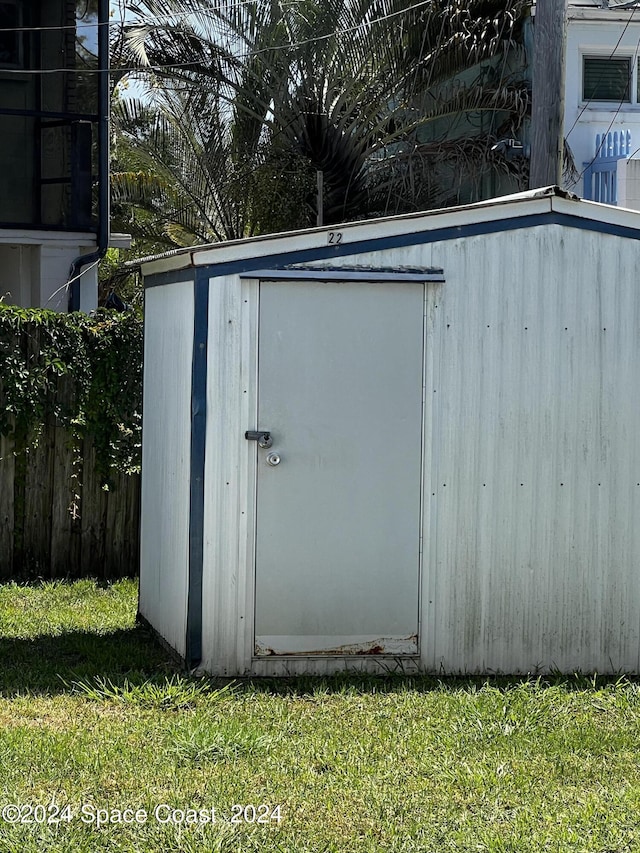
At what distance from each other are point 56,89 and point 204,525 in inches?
327

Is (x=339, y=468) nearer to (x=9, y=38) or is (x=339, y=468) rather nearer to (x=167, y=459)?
(x=167, y=459)

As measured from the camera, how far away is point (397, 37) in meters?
14.9

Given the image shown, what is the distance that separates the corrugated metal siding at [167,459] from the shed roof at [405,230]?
1.11 ft

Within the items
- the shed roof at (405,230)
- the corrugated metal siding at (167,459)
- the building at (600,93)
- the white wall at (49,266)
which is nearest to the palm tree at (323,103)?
the building at (600,93)

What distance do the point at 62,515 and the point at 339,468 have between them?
3.36 meters

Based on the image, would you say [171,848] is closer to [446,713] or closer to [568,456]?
[446,713]

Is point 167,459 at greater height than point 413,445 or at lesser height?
lesser

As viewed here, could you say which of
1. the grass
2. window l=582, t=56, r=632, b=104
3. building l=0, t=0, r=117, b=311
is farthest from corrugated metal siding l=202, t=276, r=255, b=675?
window l=582, t=56, r=632, b=104

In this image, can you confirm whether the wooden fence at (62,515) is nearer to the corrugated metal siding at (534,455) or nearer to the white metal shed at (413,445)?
the white metal shed at (413,445)

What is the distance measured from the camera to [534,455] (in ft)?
21.7

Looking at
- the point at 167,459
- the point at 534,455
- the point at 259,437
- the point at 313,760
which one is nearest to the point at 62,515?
the point at 167,459

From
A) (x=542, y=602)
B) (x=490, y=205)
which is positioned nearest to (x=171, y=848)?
(x=542, y=602)

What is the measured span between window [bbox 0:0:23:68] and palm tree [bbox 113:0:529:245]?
171cm

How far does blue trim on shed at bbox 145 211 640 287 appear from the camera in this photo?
20.8ft
